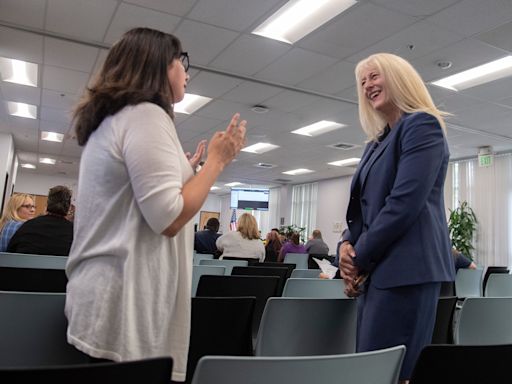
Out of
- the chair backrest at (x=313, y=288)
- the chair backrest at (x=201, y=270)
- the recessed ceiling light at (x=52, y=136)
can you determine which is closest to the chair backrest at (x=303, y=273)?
the chair backrest at (x=313, y=288)

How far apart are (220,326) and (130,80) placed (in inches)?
43.3

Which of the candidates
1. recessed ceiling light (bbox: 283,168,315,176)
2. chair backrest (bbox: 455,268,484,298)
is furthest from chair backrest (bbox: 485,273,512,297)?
recessed ceiling light (bbox: 283,168,315,176)

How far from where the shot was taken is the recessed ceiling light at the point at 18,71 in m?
5.86

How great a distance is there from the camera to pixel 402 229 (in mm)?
1267

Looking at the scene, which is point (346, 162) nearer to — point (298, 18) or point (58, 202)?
point (298, 18)

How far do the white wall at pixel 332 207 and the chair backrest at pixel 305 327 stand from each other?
36.6 ft

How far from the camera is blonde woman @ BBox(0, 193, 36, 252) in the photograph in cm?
364

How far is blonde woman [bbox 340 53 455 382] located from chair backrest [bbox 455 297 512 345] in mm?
962

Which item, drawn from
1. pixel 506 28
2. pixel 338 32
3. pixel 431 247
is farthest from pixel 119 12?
pixel 431 247

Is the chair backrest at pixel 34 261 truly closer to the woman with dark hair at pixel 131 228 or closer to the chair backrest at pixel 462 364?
the woman with dark hair at pixel 131 228

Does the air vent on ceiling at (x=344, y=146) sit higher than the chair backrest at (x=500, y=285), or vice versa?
the air vent on ceiling at (x=344, y=146)

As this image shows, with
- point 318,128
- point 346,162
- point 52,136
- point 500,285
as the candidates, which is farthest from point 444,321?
point 52,136

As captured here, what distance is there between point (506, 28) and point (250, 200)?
11576 mm

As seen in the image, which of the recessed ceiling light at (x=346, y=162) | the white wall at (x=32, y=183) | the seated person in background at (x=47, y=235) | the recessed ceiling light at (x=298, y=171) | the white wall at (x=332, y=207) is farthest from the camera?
the white wall at (x=32, y=183)
